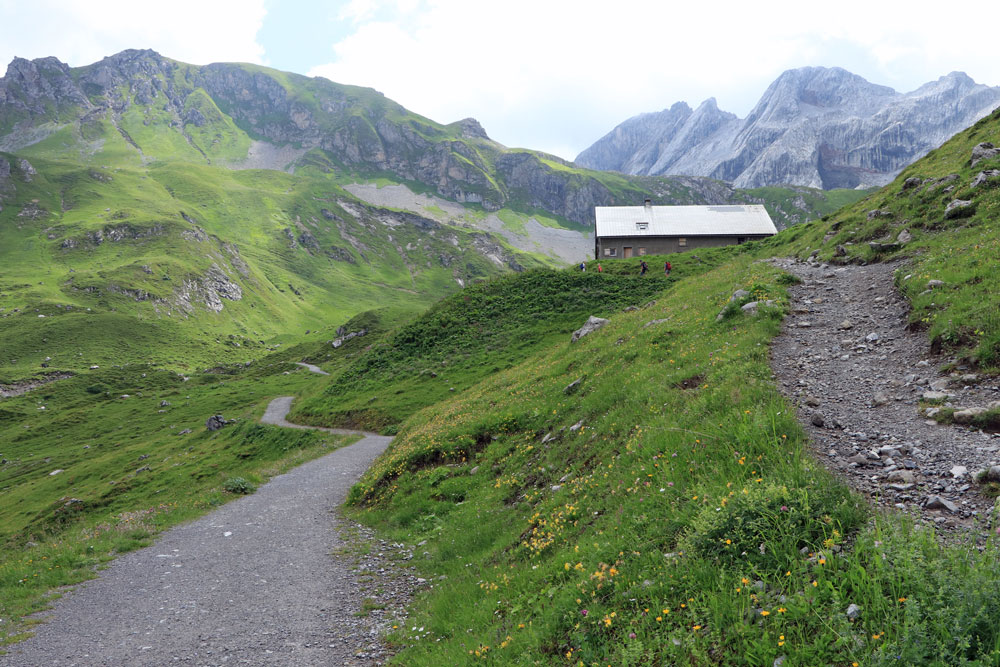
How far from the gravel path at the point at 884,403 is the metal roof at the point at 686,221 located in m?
64.1

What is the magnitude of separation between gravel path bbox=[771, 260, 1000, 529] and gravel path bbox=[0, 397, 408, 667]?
10243 millimetres

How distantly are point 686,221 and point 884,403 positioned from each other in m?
78.0

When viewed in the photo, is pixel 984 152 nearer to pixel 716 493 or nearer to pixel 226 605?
pixel 716 493

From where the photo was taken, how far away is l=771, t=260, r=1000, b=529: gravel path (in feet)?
22.4

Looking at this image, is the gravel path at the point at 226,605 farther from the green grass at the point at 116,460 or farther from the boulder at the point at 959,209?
the boulder at the point at 959,209

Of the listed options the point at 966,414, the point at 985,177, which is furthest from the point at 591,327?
the point at 966,414

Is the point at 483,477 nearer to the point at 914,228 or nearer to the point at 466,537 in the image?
the point at 466,537

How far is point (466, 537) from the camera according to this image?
44.9 feet

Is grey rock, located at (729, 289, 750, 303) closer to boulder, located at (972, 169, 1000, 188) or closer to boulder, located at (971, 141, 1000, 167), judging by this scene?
boulder, located at (972, 169, 1000, 188)

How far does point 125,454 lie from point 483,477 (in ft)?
250

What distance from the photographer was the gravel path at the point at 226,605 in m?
10.1

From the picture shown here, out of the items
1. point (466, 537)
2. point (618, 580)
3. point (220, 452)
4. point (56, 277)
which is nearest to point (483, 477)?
point (466, 537)

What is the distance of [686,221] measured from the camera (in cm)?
8069

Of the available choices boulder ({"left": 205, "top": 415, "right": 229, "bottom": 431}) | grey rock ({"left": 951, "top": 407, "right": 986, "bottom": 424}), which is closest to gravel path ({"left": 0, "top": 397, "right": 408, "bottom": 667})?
grey rock ({"left": 951, "top": 407, "right": 986, "bottom": 424})
